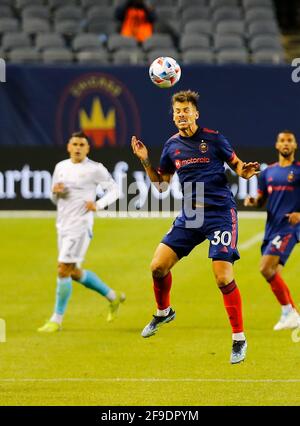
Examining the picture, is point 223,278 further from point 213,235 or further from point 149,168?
point 149,168

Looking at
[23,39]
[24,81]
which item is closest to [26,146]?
[24,81]

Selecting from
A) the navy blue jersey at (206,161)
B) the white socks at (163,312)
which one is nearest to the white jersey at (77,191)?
the white socks at (163,312)

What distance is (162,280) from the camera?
11305 millimetres

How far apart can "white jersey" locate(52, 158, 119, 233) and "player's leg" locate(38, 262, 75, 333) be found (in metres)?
0.48

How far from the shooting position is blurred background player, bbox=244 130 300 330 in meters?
13.9

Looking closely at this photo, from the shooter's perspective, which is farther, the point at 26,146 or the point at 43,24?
the point at 43,24

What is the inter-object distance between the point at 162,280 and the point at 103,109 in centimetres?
1201

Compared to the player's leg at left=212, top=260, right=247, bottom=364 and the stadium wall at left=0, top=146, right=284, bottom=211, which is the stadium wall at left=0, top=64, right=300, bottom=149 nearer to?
the stadium wall at left=0, top=146, right=284, bottom=211

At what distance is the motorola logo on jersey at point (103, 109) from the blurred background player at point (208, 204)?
11821mm

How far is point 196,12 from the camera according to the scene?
86.1 feet

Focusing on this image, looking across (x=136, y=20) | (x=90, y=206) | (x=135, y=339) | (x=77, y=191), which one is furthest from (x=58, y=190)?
(x=136, y=20)

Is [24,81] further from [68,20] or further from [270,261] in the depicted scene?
[270,261]
